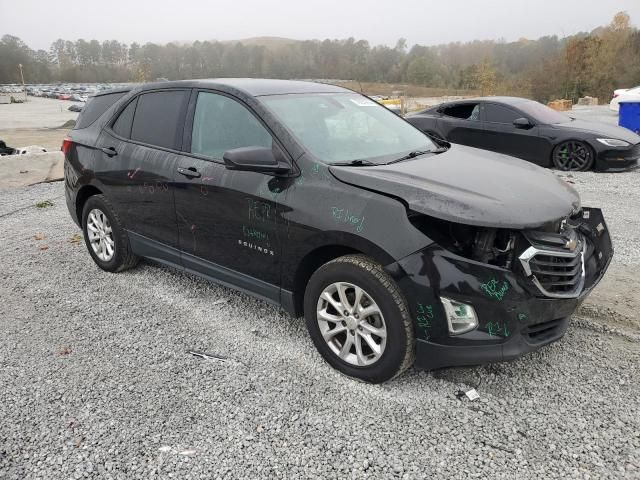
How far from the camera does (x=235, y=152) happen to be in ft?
10.2

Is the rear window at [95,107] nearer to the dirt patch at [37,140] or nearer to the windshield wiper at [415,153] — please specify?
the windshield wiper at [415,153]

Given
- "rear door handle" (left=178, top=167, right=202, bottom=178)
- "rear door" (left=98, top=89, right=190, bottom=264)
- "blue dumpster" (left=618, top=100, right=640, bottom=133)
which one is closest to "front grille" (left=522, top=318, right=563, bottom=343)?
"rear door handle" (left=178, top=167, right=202, bottom=178)

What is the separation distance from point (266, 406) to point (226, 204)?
4.53ft

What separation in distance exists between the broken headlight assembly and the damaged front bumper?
7cm

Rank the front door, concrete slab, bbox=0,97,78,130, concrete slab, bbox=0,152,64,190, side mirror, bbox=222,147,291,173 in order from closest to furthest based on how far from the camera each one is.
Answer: side mirror, bbox=222,147,291,173
the front door
concrete slab, bbox=0,152,64,190
concrete slab, bbox=0,97,78,130

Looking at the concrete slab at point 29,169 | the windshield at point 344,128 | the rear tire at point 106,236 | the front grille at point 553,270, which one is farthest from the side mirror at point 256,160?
the concrete slab at point 29,169

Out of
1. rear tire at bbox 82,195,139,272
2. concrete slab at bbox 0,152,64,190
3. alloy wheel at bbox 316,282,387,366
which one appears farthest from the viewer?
concrete slab at bbox 0,152,64,190

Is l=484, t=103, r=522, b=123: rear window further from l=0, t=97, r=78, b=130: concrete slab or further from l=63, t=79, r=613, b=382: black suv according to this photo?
l=0, t=97, r=78, b=130: concrete slab

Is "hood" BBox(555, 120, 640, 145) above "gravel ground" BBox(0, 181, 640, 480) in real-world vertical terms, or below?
above

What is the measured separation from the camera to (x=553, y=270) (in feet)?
8.88

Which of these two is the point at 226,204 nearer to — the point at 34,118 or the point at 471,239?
the point at 471,239

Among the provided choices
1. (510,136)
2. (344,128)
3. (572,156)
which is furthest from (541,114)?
(344,128)

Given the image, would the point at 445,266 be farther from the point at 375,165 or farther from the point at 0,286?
the point at 0,286

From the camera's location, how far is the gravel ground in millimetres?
2443
